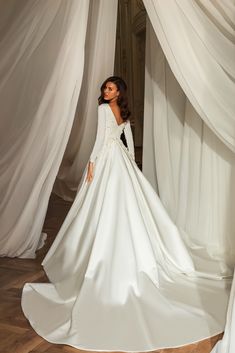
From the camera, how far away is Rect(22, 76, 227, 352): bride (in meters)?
2.32

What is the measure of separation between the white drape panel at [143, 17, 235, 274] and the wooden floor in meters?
1.09

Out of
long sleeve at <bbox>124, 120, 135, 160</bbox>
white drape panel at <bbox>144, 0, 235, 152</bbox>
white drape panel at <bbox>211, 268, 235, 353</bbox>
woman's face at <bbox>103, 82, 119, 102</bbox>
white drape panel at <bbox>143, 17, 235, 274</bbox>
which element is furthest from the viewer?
white drape panel at <bbox>143, 17, 235, 274</bbox>

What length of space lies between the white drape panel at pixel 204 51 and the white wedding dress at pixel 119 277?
682 mm

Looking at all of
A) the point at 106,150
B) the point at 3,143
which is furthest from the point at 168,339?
the point at 3,143

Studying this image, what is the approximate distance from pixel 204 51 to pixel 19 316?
1842mm

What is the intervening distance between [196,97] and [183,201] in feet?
3.99

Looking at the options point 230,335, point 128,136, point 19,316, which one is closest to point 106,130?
point 128,136

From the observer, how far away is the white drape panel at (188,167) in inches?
122

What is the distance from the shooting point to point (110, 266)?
2684 millimetres

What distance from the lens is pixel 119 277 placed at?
8.68 ft

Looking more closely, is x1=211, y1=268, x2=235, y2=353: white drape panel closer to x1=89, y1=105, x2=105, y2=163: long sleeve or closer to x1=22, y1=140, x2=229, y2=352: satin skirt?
x1=22, y1=140, x2=229, y2=352: satin skirt

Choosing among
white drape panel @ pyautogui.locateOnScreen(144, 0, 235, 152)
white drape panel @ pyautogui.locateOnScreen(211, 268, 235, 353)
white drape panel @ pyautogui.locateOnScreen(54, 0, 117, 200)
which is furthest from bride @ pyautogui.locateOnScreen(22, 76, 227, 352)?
white drape panel @ pyautogui.locateOnScreen(144, 0, 235, 152)

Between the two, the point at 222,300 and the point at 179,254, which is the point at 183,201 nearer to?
the point at 179,254

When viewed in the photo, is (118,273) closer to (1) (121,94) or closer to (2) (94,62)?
(1) (121,94)
